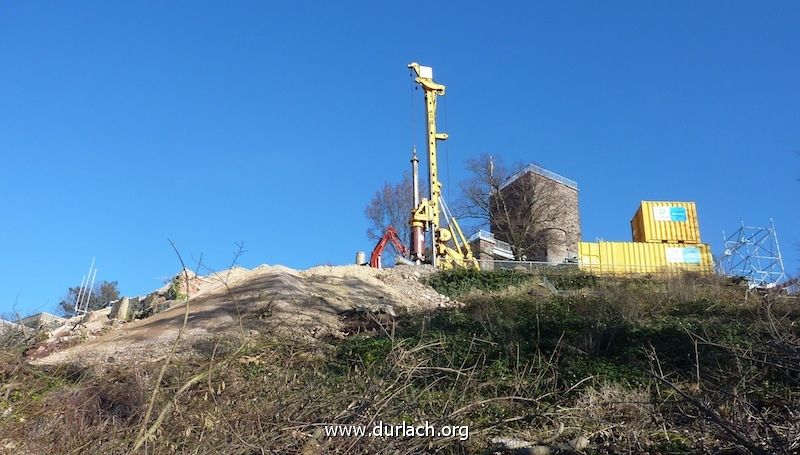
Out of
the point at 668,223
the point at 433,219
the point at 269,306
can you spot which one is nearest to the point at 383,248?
the point at 433,219

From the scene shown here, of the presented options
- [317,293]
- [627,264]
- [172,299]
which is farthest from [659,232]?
[172,299]

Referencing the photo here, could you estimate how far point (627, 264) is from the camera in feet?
101

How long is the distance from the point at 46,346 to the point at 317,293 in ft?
21.5

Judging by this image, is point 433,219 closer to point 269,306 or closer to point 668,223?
point 668,223

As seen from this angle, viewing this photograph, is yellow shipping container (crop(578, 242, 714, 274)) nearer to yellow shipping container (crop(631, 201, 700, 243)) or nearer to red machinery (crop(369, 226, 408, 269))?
yellow shipping container (crop(631, 201, 700, 243))

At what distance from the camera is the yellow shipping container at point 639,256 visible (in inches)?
1196

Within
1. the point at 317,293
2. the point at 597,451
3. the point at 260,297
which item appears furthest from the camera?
the point at 317,293

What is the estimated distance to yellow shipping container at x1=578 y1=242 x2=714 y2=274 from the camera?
30.4 meters

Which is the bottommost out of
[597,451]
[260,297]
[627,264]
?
[597,451]

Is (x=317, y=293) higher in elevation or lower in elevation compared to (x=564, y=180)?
lower

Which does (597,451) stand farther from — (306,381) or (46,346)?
(46,346)

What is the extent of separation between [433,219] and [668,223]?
12.5 m

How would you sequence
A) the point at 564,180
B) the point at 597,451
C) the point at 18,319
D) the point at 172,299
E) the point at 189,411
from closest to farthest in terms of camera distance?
the point at 189,411 → the point at 597,451 → the point at 18,319 → the point at 172,299 → the point at 564,180

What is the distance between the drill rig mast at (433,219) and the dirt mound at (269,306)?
3.53m
